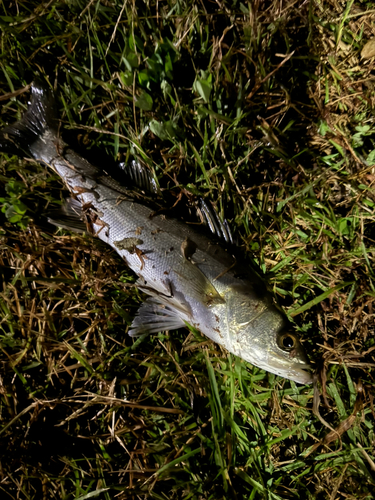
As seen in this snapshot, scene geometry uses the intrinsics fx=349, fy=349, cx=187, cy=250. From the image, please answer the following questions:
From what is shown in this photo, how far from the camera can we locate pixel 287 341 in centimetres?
233

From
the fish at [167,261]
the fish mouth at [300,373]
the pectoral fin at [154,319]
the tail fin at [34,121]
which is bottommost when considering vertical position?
the fish mouth at [300,373]

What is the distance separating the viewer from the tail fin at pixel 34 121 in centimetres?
277

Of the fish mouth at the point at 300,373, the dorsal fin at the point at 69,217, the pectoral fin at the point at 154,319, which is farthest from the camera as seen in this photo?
the dorsal fin at the point at 69,217

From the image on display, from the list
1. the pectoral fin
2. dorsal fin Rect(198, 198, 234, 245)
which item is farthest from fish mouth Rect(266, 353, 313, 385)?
dorsal fin Rect(198, 198, 234, 245)

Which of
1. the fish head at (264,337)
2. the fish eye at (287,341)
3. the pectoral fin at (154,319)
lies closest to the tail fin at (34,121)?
the pectoral fin at (154,319)

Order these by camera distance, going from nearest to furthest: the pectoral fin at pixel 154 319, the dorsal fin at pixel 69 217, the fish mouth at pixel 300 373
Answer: the fish mouth at pixel 300 373 → the pectoral fin at pixel 154 319 → the dorsal fin at pixel 69 217

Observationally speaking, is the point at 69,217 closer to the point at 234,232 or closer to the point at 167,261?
the point at 167,261

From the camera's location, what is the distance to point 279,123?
2812 millimetres

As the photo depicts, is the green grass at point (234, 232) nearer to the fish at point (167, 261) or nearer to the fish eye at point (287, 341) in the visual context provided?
the fish at point (167, 261)

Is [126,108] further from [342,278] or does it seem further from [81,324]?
[342,278]

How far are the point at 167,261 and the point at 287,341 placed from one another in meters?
0.98

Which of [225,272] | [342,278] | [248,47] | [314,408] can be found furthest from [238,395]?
[248,47]

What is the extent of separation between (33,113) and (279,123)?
198cm

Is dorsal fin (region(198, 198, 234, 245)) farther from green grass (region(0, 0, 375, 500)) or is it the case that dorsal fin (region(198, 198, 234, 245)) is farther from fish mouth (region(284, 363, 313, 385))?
fish mouth (region(284, 363, 313, 385))
